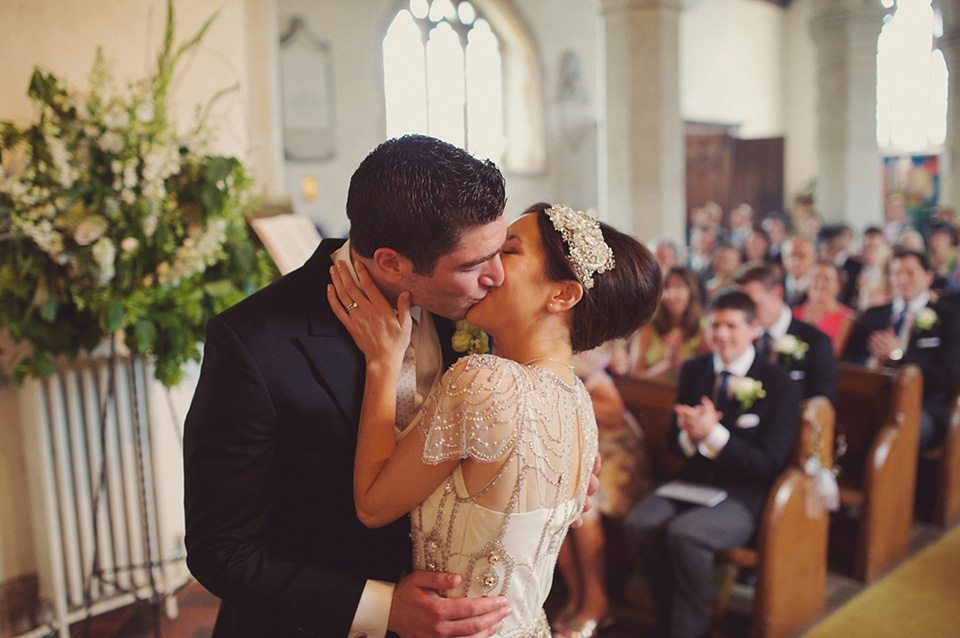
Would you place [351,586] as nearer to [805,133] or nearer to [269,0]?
[269,0]

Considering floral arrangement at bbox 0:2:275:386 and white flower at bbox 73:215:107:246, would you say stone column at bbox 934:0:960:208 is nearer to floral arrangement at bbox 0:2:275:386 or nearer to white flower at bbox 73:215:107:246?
floral arrangement at bbox 0:2:275:386

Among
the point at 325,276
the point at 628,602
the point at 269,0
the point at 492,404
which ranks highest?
the point at 269,0

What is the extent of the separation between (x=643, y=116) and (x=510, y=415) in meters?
7.91

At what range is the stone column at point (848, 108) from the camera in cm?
1201

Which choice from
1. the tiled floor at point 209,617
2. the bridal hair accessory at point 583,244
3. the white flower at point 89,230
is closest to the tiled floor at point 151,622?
the tiled floor at point 209,617

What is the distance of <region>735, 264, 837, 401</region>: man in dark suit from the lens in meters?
4.40

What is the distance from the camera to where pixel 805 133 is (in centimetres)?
1808

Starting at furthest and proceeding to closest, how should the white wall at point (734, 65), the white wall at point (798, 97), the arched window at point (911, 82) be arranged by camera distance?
the white wall at point (798, 97) → the arched window at point (911, 82) → the white wall at point (734, 65)

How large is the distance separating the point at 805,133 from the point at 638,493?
649 inches

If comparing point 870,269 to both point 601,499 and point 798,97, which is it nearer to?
point 601,499

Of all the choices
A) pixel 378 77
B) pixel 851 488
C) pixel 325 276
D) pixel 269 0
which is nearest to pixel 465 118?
pixel 378 77

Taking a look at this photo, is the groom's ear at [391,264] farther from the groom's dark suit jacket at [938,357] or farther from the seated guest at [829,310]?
the seated guest at [829,310]

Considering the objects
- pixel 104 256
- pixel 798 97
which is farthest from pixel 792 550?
pixel 798 97

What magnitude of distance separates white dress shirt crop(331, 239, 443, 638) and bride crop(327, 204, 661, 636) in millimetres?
105
